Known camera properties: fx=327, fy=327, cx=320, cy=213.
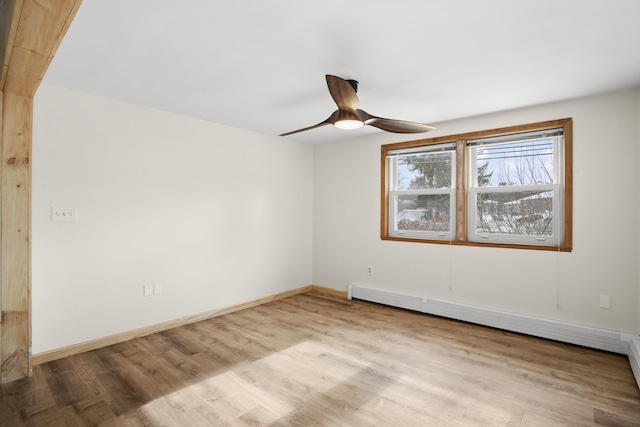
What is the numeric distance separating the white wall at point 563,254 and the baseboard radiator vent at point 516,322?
0.09 m

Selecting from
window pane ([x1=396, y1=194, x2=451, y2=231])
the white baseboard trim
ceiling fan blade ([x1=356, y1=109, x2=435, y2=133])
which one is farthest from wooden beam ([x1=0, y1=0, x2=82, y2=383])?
the white baseboard trim

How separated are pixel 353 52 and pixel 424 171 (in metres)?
2.29

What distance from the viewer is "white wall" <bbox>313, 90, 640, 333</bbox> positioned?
2789mm

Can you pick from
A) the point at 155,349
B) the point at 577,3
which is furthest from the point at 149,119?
the point at 577,3

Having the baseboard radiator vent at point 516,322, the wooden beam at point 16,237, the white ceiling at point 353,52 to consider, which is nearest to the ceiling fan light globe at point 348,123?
the white ceiling at point 353,52

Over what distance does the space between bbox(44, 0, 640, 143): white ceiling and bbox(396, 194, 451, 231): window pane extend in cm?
118

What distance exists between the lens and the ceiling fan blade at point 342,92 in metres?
2.10

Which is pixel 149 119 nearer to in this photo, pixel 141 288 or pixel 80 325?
pixel 141 288

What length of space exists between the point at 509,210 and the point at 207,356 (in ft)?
10.7

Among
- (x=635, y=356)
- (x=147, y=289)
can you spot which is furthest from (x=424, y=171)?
(x=147, y=289)

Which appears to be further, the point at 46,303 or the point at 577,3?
the point at 46,303

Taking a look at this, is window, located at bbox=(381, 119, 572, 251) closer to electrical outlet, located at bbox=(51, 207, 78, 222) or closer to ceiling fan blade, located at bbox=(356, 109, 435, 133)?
ceiling fan blade, located at bbox=(356, 109, 435, 133)

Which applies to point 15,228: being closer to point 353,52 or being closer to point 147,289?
point 147,289

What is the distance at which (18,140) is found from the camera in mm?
2326
